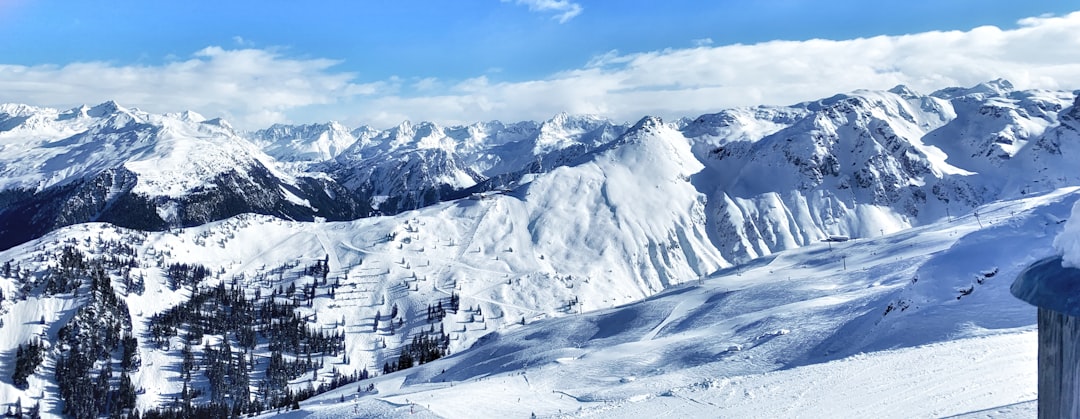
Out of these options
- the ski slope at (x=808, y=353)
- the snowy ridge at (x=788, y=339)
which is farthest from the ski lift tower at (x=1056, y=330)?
the ski slope at (x=808, y=353)

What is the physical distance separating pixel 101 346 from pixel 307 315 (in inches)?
2066

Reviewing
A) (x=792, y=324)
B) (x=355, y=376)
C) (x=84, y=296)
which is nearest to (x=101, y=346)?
(x=84, y=296)

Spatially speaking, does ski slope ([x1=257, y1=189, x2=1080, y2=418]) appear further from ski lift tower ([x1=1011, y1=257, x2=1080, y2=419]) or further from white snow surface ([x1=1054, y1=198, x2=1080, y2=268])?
white snow surface ([x1=1054, y1=198, x2=1080, y2=268])

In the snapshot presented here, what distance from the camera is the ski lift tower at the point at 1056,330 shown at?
4.55m

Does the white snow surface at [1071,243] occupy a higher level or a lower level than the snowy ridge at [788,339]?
Answer: higher

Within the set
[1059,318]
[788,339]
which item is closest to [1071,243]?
[1059,318]

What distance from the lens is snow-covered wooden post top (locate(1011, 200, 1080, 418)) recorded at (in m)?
4.55

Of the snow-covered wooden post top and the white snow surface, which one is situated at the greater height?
the white snow surface

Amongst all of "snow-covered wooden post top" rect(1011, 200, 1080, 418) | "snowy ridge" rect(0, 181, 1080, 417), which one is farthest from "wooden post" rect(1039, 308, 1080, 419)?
"snowy ridge" rect(0, 181, 1080, 417)

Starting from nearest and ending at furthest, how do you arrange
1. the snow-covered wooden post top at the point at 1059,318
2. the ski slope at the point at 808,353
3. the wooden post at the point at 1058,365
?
1. the snow-covered wooden post top at the point at 1059,318
2. the wooden post at the point at 1058,365
3. the ski slope at the point at 808,353

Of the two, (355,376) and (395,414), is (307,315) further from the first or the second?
(395,414)

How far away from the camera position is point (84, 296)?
7594 inches

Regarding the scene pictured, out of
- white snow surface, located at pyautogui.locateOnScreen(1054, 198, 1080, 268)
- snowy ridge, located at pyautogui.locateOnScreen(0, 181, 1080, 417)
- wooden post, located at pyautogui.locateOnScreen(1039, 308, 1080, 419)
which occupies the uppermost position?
white snow surface, located at pyautogui.locateOnScreen(1054, 198, 1080, 268)

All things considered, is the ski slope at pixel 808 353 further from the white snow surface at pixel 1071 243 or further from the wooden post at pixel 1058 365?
the white snow surface at pixel 1071 243
